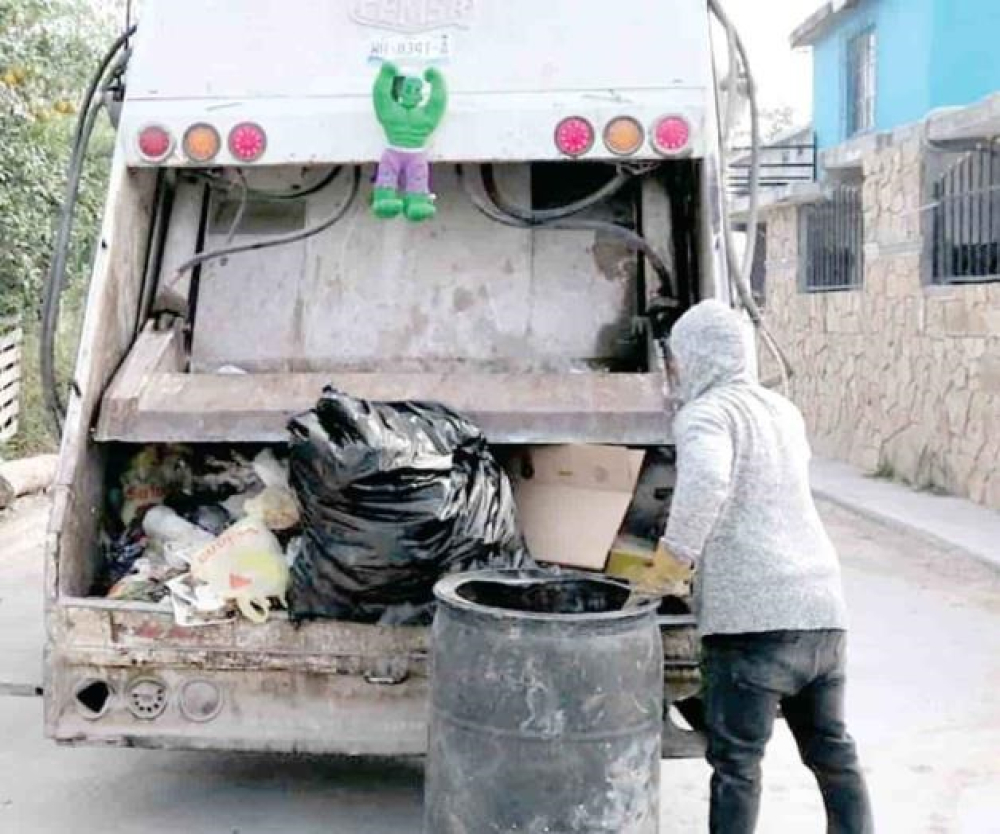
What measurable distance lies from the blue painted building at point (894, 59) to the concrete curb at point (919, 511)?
4.73 m

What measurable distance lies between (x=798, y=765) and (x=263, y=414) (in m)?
2.09

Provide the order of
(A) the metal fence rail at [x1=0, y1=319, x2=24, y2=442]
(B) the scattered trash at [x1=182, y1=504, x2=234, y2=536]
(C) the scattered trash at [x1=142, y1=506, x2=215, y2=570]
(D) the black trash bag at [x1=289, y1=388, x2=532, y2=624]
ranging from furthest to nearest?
1. (A) the metal fence rail at [x1=0, y1=319, x2=24, y2=442]
2. (B) the scattered trash at [x1=182, y1=504, x2=234, y2=536]
3. (C) the scattered trash at [x1=142, y1=506, x2=215, y2=570]
4. (D) the black trash bag at [x1=289, y1=388, x2=532, y2=624]

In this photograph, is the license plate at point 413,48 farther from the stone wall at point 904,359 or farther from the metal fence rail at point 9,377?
the metal fence rail at point 9,377

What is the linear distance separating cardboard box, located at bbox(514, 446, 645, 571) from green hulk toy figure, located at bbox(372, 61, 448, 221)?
2.84ft

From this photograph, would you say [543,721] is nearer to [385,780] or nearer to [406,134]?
[385,780]

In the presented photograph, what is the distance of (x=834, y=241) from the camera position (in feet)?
48.6

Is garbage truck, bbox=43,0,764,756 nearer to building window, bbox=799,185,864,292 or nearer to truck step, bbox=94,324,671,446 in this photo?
truck step, bbox=94,324,671,446

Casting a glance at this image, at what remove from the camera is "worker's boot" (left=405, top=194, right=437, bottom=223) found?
4.36 m

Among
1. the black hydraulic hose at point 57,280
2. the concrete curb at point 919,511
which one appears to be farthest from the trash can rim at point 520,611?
the concrete curb at point 919,511

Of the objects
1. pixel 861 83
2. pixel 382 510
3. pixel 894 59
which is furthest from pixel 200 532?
pixel 861 83

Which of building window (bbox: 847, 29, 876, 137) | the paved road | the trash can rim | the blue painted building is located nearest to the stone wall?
the blue painted building

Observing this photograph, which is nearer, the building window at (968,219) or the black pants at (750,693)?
the black pants at (750,693)

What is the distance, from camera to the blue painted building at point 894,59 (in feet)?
49.5

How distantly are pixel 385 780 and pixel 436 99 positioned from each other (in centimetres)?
202
